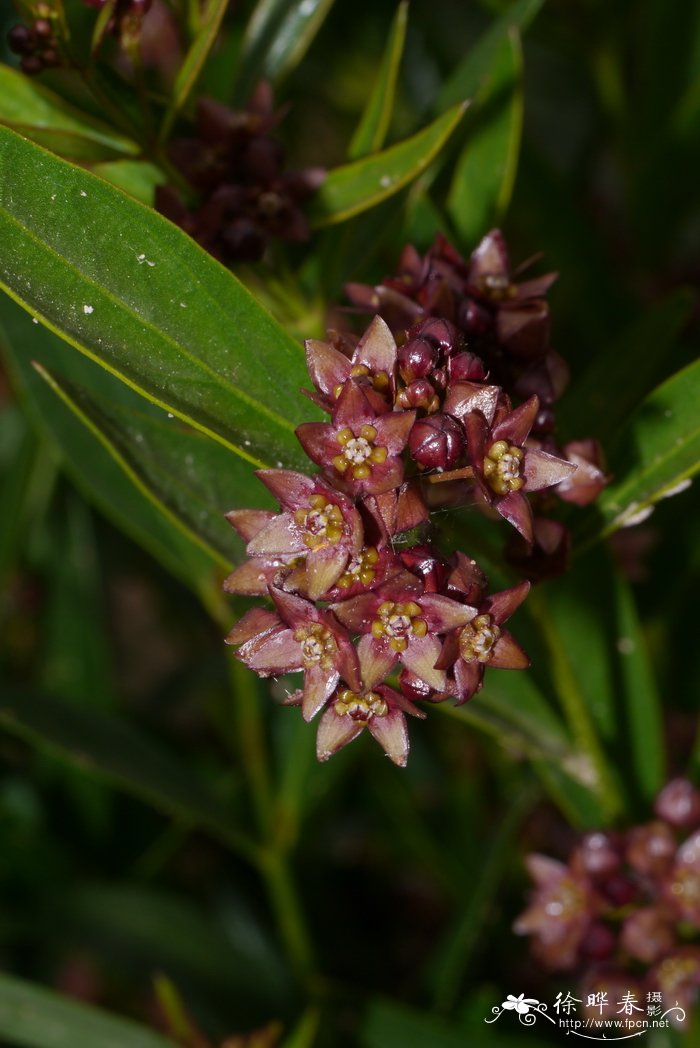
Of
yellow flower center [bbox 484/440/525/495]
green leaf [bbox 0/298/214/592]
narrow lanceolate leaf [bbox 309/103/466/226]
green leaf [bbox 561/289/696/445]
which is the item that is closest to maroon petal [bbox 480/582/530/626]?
yellow flower center [bbox 484/440/525/495]

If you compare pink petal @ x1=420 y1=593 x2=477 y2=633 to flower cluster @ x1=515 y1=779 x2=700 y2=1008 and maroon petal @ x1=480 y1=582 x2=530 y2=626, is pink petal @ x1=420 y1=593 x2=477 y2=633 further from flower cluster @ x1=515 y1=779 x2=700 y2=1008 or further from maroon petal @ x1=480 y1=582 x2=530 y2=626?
flower cluster @ x1=515 y1=779 x2=700 y2=1008

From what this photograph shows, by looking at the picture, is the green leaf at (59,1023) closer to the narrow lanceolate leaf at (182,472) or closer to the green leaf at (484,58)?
the narrow lanceolate leaf at (182,472)

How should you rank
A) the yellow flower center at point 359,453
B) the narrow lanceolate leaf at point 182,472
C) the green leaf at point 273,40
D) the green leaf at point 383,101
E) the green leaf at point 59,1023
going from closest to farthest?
1. the yellow flower center at point 359,453
2. the narrow lanceolate leaf at point 182,472
3. the green leaf at point 383,101
4. the green leaf at point 273,40
5. the green leaf at point 59,1023

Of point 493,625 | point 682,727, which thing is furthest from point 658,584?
point 493,625

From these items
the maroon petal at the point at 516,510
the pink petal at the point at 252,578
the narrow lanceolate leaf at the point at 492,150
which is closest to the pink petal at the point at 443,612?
the maroon petal at the point at 516,510

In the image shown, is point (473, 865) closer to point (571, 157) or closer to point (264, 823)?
point (264, 823)

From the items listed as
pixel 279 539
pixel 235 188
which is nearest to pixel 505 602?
pixel 279 539

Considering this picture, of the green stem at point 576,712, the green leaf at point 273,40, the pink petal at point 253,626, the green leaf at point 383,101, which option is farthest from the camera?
the green leaf at point 273,40
